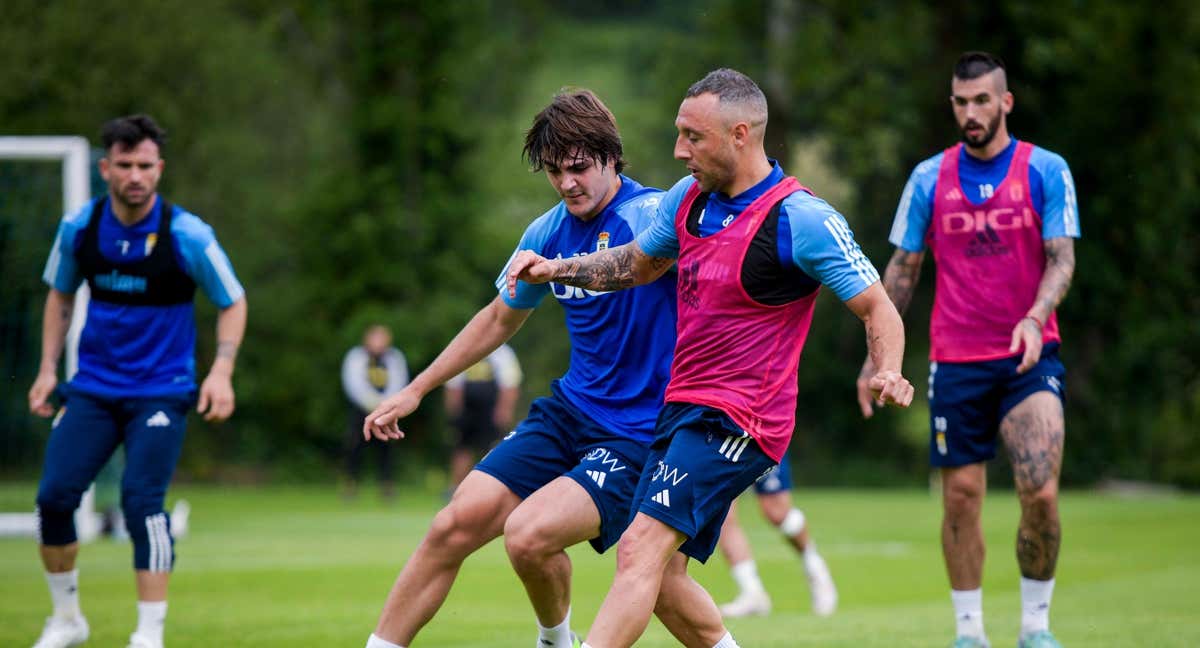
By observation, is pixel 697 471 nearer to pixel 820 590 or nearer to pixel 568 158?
pixel 568 158

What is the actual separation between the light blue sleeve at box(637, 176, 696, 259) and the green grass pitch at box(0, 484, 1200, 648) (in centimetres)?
297

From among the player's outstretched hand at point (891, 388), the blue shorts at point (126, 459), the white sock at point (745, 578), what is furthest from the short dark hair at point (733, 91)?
the white sock at point (745, 578)

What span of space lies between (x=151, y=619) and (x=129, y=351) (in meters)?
1.35

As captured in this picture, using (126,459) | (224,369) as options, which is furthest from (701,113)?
(126,459)

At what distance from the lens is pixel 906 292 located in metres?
7.45

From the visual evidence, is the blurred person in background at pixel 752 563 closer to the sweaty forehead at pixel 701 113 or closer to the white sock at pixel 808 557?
the white sock at pixel 808 557

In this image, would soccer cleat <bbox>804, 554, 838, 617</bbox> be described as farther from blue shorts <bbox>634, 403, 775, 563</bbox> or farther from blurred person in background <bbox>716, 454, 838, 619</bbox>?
blue shorts <bbox>634, 403, 775, 563</bbox>

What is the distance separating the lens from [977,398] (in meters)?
7.21

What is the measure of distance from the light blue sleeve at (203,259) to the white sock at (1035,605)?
13.6ft

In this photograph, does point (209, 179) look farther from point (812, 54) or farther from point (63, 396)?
point (63, 396)

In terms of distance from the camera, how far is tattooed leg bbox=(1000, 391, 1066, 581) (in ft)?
22.9

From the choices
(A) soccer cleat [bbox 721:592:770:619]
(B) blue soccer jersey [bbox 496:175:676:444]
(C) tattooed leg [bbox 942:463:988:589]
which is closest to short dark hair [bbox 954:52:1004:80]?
(C) tattooed leg [bbox 942:463:988:589]

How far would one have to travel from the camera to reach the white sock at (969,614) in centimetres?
716

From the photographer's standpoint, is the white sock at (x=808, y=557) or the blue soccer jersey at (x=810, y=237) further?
the white sock at (x=808, y=557)
